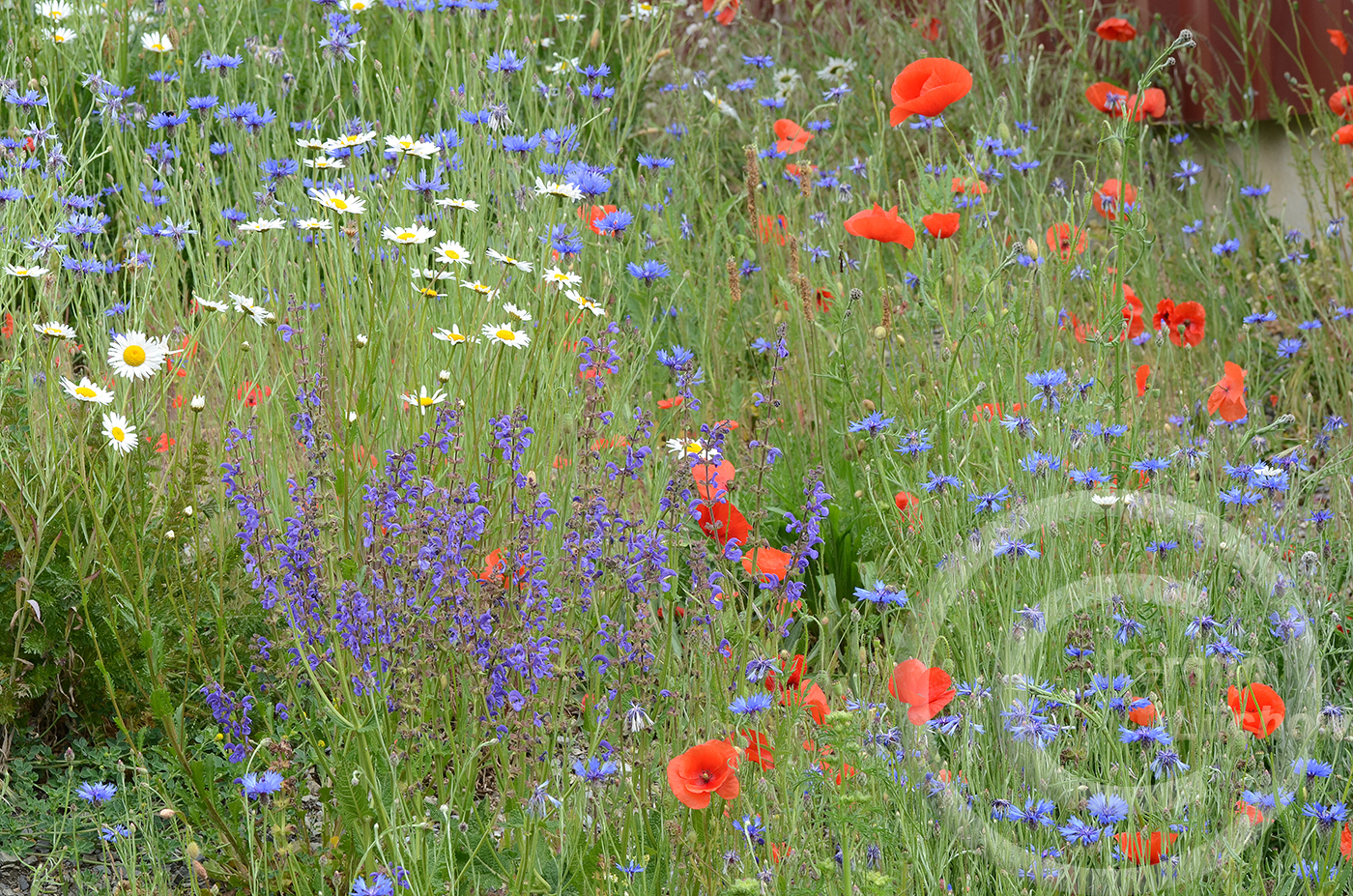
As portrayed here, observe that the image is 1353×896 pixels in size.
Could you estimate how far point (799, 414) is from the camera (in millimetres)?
3320

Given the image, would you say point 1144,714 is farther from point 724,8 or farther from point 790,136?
point 724,8

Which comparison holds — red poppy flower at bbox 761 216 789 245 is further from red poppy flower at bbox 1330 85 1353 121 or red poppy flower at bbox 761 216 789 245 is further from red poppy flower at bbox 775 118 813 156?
red poppy flower at bbox 1330 85 1353 121

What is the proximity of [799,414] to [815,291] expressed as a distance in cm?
31

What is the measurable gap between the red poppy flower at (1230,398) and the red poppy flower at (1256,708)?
113cm

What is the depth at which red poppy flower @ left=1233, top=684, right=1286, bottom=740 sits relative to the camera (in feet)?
5.88

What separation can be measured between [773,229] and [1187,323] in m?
1.08

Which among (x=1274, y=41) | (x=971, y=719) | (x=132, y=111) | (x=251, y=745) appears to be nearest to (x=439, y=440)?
(x=251, y=745)

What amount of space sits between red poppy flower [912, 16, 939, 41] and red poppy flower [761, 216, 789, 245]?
1840mm

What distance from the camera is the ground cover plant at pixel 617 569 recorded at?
177 cm

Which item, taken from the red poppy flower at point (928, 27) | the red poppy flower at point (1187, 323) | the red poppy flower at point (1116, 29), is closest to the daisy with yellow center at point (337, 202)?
the red poppy flower at point (1187, 323)

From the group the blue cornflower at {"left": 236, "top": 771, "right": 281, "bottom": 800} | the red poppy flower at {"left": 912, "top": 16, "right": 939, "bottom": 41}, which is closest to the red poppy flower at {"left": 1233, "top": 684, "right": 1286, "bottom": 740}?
the blue cornflower at {"left": 236, "top": 771, "right": 281, "bottom": 800}

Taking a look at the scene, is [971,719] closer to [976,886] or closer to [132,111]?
[976,886]

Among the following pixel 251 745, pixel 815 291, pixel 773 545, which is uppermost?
pixel 815 291

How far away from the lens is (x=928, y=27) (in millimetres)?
5391
